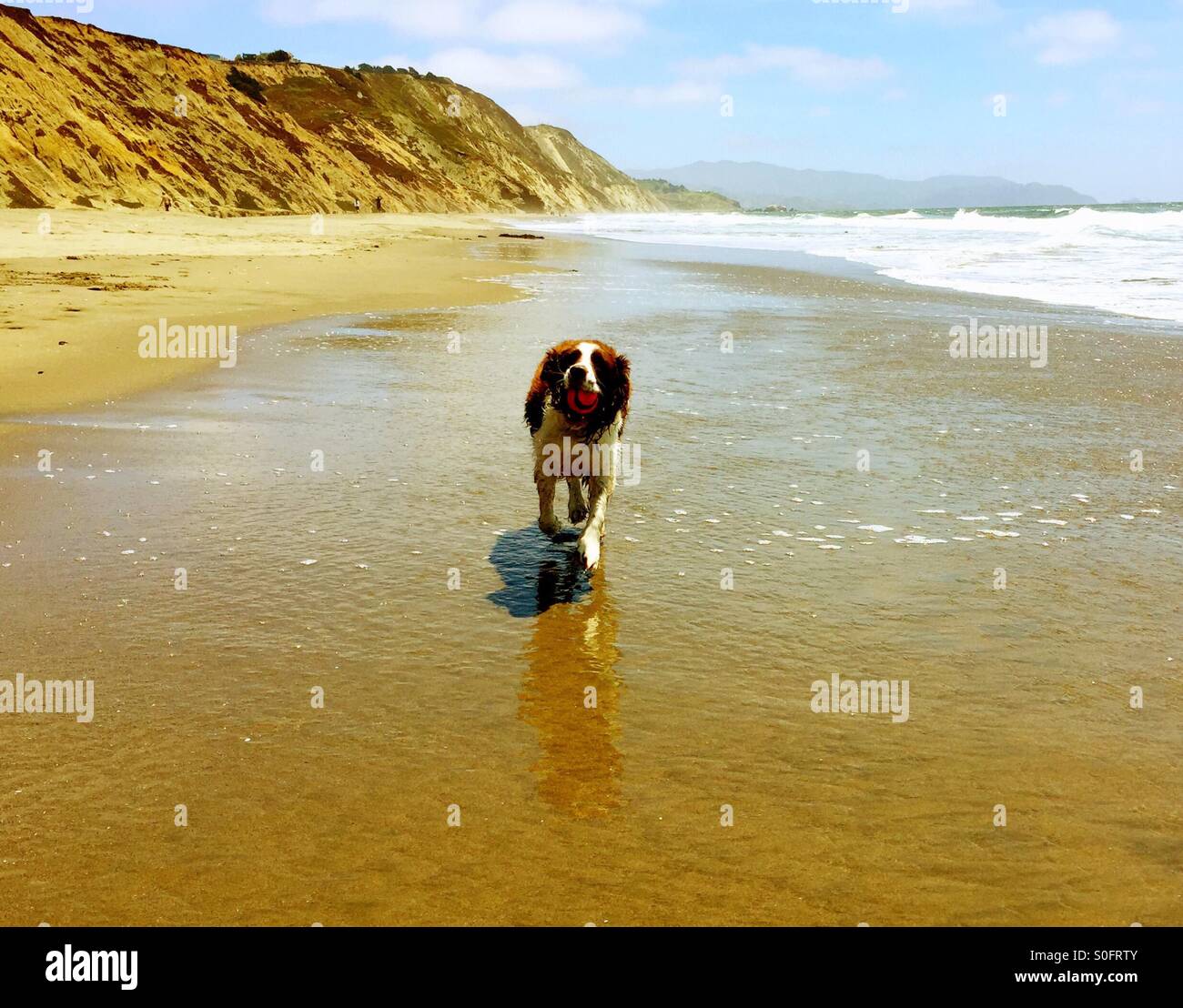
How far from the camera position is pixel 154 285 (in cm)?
1658

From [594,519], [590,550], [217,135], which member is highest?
[217,135]

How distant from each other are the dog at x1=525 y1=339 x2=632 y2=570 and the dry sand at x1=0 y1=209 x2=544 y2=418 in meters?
4.95

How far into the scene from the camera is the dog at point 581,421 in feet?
18.2

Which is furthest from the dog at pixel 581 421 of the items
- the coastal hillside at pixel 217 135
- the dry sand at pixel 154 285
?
the coastal hillside at pixel 217 135

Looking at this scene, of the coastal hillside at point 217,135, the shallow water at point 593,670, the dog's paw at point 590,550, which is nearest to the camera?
the shallow water at point 593,670

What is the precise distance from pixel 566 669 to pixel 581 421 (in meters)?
1.84

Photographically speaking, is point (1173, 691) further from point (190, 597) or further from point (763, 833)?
point (190, 597)

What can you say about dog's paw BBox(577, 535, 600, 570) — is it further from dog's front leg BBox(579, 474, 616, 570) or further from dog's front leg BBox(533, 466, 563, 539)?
dog's front leg BBox(533, 466, 563, 539)

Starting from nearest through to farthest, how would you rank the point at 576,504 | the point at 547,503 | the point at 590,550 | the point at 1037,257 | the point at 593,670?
the point at 593,670 → the point at 590,550 → the point at 547,503 → the point at 576,504 → the point at 1037,257
